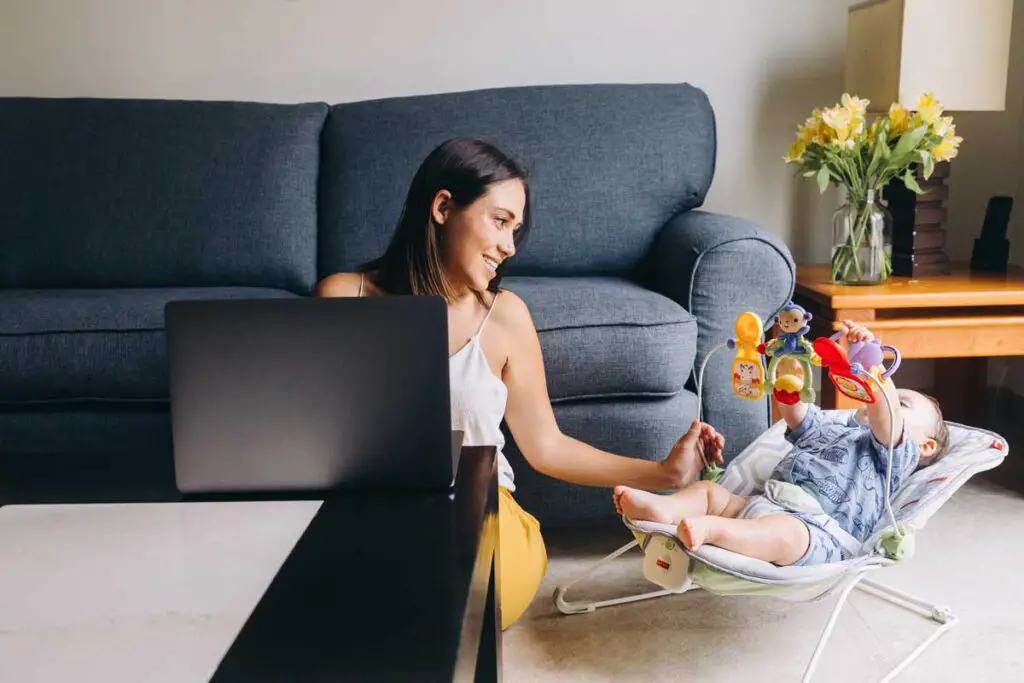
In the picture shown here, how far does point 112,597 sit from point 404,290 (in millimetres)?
846

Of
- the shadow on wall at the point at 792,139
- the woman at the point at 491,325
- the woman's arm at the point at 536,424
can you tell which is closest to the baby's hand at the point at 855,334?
the woman at the point at 491,325

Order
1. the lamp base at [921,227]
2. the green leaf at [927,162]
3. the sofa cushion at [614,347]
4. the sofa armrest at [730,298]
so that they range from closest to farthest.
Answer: the sofa cushion at [614,347]
the sofa armrest at [730,298]
the green leaf at [927,162]
the lamp base at [921,227]

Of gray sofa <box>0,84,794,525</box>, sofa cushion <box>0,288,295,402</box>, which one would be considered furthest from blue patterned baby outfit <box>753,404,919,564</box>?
sofa cushion <box>0,288,295,402</box>

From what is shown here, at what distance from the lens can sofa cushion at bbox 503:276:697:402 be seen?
71.1 inches

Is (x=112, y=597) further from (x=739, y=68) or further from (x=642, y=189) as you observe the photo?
(x=739, y=68)

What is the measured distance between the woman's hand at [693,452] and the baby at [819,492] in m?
0.05

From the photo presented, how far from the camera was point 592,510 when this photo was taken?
189cm

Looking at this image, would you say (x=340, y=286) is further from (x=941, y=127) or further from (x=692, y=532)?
(x=941, y=127)

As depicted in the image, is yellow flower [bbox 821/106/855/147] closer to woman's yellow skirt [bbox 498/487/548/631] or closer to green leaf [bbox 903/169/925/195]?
green leaf [bbox 903/169/925/195]

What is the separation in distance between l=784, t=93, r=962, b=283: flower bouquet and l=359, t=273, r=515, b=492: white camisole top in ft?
3.47

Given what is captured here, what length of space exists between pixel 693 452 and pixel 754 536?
15cm

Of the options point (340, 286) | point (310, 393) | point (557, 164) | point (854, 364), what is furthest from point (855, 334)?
point (557, 164)

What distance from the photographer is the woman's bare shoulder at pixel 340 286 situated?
4.96 feet

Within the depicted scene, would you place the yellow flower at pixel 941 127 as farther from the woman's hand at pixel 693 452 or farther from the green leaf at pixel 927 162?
the woman's hand at pixel 693 452
